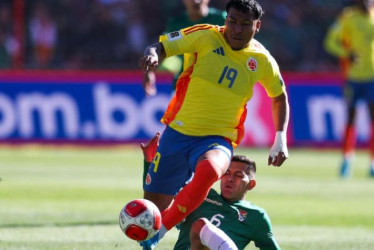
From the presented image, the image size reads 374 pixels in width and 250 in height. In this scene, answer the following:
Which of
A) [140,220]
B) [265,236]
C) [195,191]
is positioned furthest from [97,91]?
[140,220]

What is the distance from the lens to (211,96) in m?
7.76

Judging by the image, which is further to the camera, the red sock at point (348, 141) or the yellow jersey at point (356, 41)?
the yellow jersey at point (356, 41)

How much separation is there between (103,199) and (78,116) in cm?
830

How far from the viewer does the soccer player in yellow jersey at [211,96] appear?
760cm

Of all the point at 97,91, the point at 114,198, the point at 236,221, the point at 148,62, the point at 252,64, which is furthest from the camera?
the point at 97,91

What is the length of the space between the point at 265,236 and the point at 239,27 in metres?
1.61

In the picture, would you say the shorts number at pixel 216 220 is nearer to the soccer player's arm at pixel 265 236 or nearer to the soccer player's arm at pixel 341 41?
the soccer player's arm at pixel 265 236

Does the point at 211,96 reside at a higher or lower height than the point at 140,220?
higher

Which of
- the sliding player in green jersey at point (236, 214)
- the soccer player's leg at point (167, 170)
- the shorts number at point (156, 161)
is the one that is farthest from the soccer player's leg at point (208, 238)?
A: the shorts number at point (156, 161)

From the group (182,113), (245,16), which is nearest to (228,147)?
(182,113)

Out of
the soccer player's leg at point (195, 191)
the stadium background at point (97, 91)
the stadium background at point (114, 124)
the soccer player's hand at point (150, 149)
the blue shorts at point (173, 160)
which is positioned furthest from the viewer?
the stadium background at point (97, 91)

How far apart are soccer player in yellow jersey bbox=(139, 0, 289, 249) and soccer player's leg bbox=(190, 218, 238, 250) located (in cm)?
64

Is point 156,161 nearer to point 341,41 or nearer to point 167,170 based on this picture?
point 167,170

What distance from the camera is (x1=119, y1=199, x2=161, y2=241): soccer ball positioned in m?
6.80
